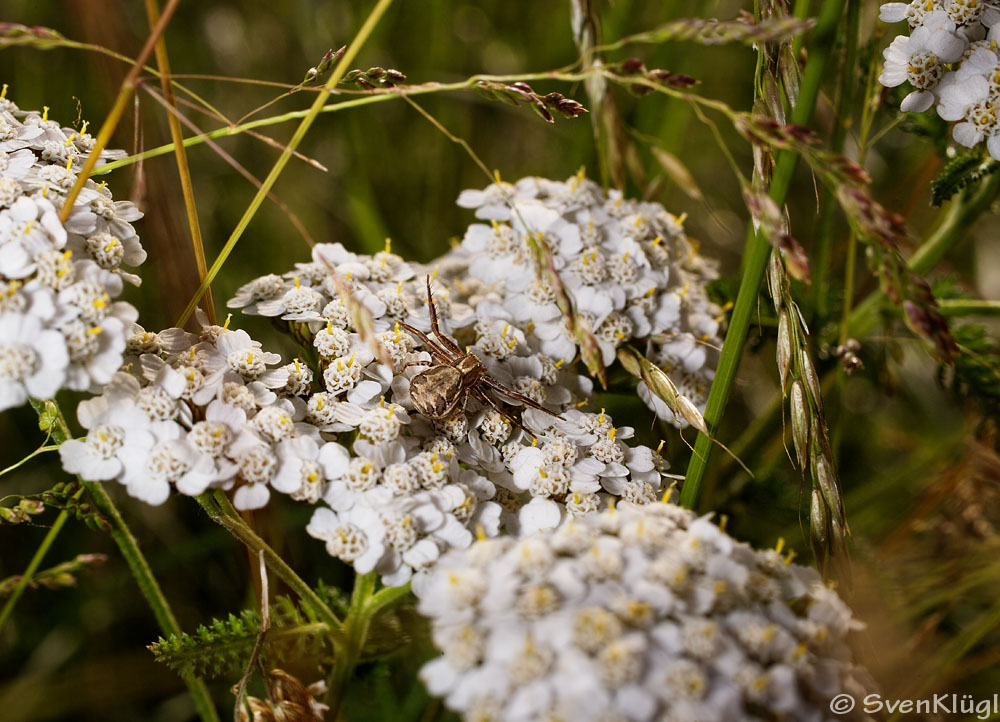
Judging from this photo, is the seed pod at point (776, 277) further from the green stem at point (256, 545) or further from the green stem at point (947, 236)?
the green stem at point (256, 545)

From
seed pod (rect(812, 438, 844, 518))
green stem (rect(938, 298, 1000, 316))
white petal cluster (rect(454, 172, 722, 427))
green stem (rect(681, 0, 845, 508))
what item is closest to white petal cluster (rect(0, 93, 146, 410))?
white petal cluster (rect(454, 172, 722, 427))

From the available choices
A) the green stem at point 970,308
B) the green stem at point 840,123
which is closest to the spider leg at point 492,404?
the green stem at point 840,123

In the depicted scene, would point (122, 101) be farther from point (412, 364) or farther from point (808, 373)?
point (808, 373)

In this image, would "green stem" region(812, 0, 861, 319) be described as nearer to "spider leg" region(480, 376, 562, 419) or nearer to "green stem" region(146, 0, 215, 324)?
"spider leg" region(480, 376, 562, 419)

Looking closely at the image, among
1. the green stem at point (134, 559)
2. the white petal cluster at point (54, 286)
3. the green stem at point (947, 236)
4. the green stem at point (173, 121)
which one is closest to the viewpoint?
the white petal cluster at point (54, 286)

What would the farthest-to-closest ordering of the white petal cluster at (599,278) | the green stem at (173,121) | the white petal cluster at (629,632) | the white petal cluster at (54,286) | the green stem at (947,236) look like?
the green stem at (947,236) → the white petal cluster at (599,278) → the green stem at (173,121) → the white petal cluster at (54,286) → the white petal cluster at (629,632)

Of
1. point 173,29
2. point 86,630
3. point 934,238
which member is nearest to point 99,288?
point 86,630
